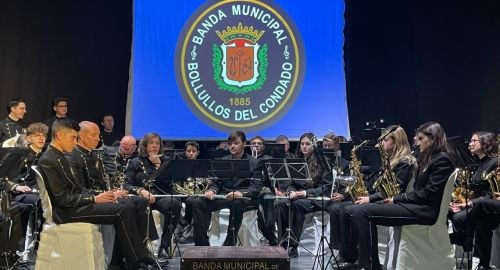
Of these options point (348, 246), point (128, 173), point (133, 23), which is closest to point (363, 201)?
point (348, 246)

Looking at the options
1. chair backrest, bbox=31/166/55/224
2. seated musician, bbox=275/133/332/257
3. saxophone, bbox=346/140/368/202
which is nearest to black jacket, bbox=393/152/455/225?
saxophone, bbox=346/140/368/202

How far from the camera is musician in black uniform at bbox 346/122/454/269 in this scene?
17.7 ft

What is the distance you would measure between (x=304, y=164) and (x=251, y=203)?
1168 millimetres

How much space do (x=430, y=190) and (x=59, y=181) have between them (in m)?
3.33

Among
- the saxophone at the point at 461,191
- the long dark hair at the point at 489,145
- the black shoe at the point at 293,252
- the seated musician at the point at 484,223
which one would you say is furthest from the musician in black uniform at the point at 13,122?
the long dark hair at the point at 489,145

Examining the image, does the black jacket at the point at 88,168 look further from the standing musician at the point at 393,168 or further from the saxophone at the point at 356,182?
the saxophone at the point at 356,182

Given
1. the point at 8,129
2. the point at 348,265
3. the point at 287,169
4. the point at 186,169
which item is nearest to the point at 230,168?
the point at 186,169

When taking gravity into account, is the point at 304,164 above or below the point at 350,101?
below

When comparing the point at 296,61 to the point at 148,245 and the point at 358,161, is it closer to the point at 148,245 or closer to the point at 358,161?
the point at 358,161

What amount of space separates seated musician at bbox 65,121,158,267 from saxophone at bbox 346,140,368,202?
7.68 feet

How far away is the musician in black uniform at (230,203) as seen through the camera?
7.23 m

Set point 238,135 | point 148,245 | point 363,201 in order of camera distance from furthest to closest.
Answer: point 238,135
point 148,245
point 363,201

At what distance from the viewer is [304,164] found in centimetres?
659

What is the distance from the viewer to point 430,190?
5.41m
